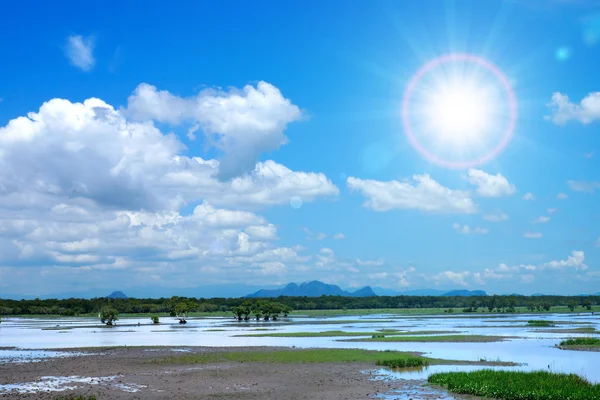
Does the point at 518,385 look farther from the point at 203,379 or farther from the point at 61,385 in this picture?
the point at 61,385

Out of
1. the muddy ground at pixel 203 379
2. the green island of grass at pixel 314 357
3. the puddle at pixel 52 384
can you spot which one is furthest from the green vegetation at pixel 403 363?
the puddle at pixel 52 384

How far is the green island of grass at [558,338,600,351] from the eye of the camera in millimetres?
58862

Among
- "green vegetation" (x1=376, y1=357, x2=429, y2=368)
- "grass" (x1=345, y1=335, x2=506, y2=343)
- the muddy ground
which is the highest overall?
"grass" (x1=345, y1=335, x2=506, y2=343)

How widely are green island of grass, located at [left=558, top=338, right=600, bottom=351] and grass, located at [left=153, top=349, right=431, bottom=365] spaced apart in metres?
18.5

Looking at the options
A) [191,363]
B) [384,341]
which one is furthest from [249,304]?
[191,363]

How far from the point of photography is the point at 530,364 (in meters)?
47.0

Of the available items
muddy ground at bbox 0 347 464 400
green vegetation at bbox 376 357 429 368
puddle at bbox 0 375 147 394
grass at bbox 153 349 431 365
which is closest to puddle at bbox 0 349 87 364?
muddy ground at bbox 0 347 464 400

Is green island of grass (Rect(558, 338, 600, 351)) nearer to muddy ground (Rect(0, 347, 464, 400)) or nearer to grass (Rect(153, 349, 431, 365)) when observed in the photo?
grass (Rect(153, 349, 431, 365))

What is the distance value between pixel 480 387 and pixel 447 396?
2251 mm

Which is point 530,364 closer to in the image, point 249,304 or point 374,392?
point 374,392

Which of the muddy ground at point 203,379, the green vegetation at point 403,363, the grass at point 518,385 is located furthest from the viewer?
the green vegetation at point 403,363

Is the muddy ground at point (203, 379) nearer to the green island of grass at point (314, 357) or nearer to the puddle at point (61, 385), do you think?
the puddle at point (61, 385)

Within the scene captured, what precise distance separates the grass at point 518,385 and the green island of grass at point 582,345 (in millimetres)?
24685

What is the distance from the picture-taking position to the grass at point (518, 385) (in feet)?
104
